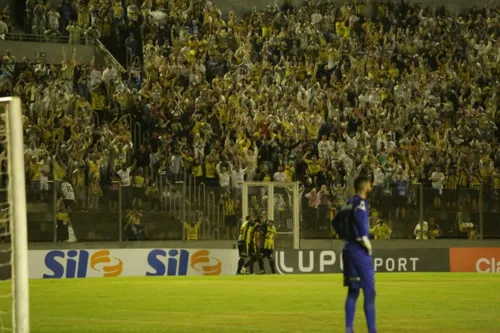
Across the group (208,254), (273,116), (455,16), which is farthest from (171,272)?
(455,16)

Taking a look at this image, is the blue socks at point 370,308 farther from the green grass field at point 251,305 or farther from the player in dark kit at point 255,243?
the player in dark kit at point 255,243

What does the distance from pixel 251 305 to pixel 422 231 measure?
49.1 ft

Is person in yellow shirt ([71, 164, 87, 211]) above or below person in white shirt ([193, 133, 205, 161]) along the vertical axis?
below

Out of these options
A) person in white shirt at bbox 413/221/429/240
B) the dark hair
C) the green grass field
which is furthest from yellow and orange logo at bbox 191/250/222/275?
the dark hair

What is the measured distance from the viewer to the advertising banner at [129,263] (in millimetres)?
29547

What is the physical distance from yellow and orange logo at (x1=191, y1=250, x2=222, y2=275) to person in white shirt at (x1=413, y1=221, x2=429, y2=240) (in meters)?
6.25

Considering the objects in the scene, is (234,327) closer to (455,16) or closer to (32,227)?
(32,227)

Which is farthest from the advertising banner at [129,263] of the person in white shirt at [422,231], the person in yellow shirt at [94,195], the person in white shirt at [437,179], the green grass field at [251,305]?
the person in white shirt at [437,179]

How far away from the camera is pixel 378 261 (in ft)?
108

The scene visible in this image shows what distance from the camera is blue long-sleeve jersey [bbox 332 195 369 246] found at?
12.3 meters

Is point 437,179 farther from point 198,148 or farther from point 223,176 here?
point 198,148

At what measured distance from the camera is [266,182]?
31594mm

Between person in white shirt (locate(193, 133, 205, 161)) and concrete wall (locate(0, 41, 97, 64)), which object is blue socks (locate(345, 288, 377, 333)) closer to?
person in white shirt (locate(193, 133, 205, 161))

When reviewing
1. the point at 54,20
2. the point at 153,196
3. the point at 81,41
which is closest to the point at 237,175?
the point at 153,196
